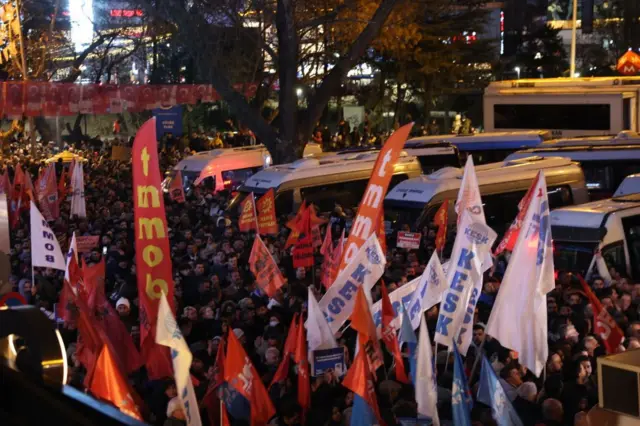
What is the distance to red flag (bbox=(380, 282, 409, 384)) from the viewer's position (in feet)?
29.0

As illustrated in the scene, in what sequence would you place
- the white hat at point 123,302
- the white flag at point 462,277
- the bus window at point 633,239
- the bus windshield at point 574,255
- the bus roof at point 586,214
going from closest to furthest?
the white flag at point 462,277 → the white hat at point 123,302 → the bus windshield at point 574,255 → the bus roof at point 586,214 → the bus window at point 633,239

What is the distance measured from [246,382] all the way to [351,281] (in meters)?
2.12

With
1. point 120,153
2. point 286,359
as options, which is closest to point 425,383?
→ point 286,359

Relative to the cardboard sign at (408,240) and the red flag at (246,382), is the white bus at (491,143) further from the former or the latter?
the red flag at (246,382)

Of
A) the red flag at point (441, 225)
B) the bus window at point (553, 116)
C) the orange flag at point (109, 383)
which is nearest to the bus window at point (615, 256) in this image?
the red flag at point (441, 225)

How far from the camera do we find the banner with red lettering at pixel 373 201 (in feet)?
35.2

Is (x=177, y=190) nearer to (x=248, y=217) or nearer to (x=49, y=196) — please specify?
(x=49, y=196)

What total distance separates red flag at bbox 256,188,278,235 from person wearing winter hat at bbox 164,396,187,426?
8.16 metres

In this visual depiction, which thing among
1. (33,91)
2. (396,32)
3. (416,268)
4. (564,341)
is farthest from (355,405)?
(33,91)

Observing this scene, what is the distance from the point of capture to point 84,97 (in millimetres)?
29203

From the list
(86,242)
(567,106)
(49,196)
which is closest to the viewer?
(86,242)

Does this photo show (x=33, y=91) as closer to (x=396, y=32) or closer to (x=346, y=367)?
(x=396, y=32)

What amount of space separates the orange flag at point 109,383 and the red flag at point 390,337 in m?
2.37

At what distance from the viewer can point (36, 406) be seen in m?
3.05
